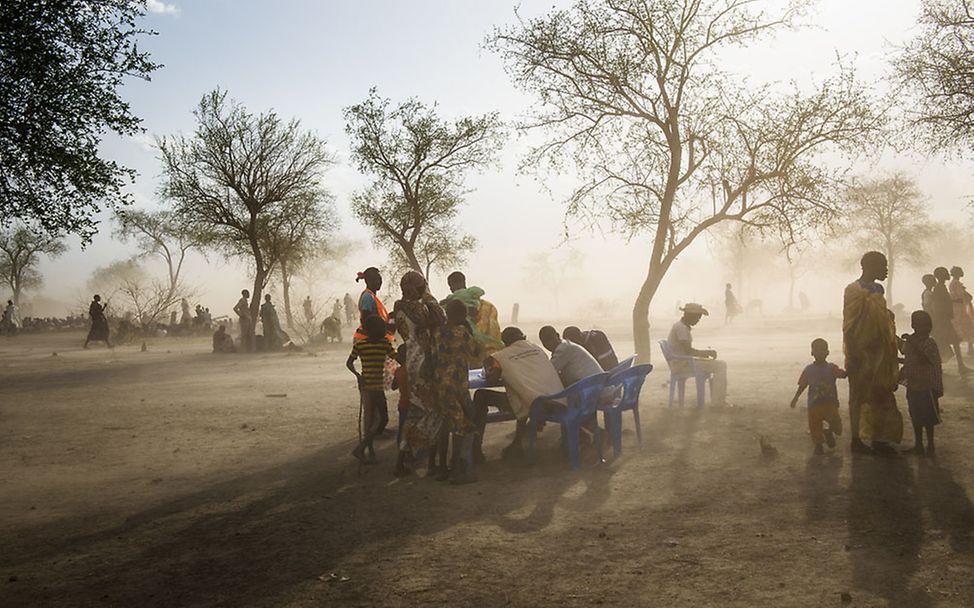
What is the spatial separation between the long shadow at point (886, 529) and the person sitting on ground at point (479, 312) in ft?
14.4

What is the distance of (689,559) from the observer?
16.4 feet

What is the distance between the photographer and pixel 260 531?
5973 millimetres

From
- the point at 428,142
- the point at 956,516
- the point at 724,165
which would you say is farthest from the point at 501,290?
the point at 956,516

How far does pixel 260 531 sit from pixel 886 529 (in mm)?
4892

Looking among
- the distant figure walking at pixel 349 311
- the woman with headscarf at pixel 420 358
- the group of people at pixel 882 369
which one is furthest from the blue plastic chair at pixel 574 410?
the distant figure walking at pixel 349 311

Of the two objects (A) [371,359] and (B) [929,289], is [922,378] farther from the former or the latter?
(B) [929,289]

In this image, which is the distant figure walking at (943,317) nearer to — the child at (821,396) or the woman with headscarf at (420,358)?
the child at (821,396)

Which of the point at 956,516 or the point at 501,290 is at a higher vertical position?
the point at 501,290

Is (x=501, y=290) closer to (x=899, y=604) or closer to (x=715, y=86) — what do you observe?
(x=715, y=86)

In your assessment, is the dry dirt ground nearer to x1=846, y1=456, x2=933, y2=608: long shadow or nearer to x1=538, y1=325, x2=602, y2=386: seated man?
x1=846, y1=456, x2=933, y2=608: long shadow

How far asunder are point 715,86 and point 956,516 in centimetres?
1269

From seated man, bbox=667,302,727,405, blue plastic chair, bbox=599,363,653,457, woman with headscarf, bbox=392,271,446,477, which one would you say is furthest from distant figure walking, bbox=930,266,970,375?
woman with headscarf, bbox=392,271,446,477

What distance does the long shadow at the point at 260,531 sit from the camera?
479 cm

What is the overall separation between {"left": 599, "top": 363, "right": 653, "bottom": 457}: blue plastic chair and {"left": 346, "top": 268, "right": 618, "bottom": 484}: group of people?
0.39 m
